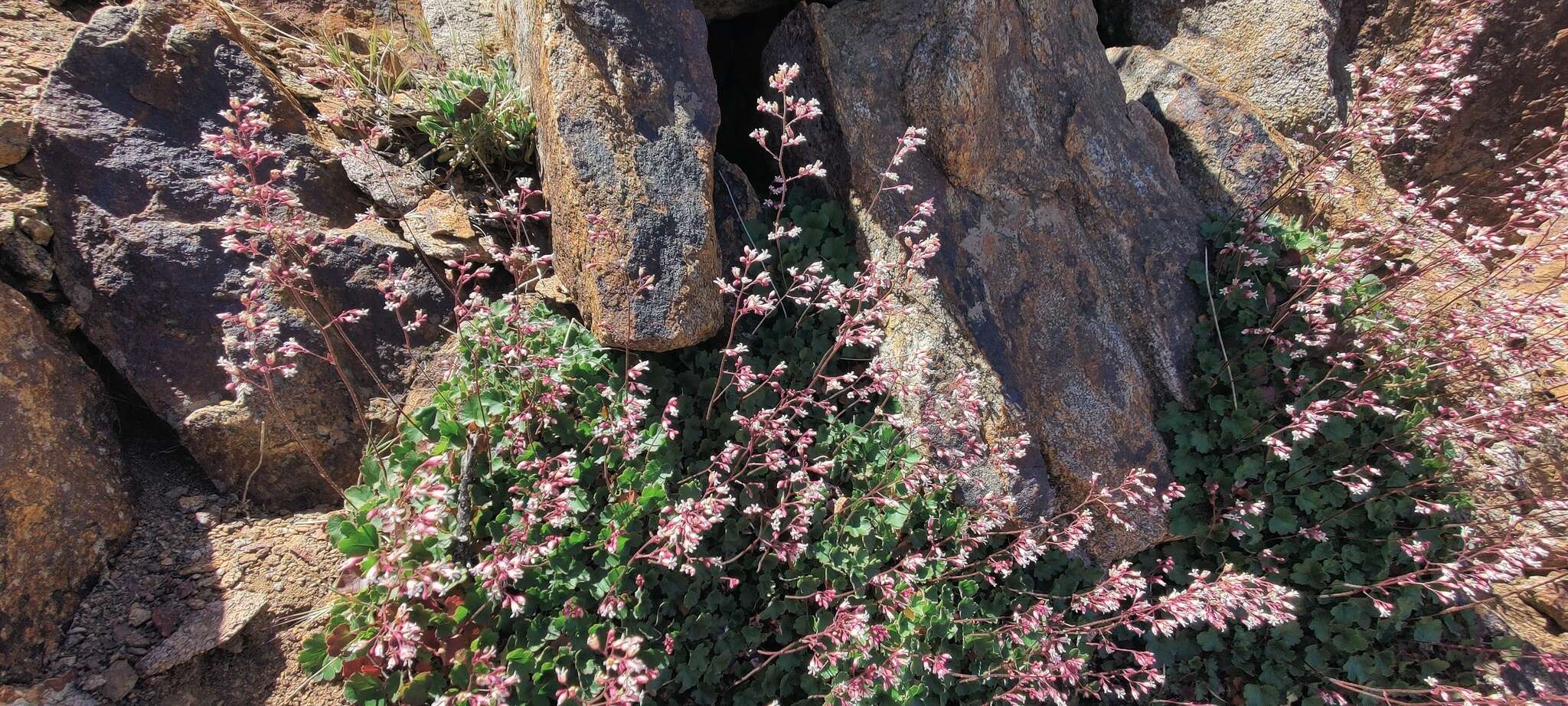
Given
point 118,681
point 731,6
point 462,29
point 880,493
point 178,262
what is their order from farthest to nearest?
point 462,29 → point 731,6 → point 880,493 → point 178,262 → point 118,681

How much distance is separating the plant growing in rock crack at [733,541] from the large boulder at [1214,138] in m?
2.11

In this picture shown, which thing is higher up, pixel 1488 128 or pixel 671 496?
pixel 1488 128

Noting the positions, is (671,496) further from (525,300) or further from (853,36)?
(853,36)

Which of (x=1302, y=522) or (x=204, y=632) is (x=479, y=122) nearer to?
(x=204, y=632)

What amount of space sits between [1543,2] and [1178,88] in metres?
2.41

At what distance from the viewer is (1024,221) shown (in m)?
→ 4.16

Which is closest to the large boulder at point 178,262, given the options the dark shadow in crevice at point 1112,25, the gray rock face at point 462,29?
the gray rock face at point 462,29

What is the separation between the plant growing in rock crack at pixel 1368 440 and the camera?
390cm

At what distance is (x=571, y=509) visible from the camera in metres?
3.27

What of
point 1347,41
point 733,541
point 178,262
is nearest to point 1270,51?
point 1347,41

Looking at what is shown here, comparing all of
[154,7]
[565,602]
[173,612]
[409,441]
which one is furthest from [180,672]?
[154,7]

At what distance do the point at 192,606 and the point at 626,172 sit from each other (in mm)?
2387

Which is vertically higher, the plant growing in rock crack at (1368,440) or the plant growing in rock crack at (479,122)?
the plant growing in rock crack at (479,122)

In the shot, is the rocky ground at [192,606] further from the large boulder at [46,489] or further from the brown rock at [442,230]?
the brown rock at [442,230]
